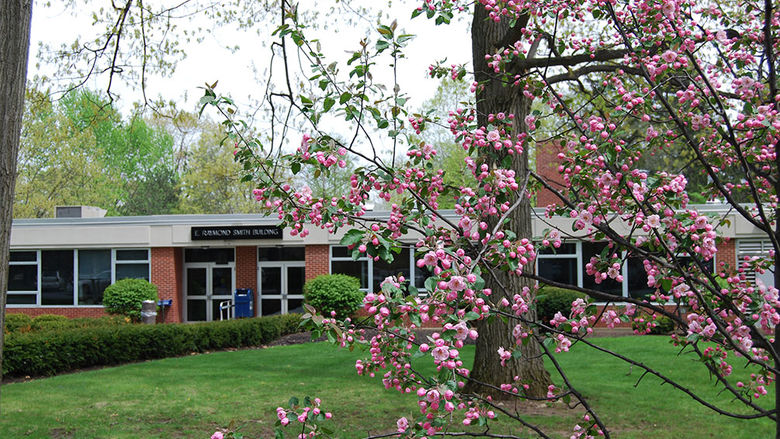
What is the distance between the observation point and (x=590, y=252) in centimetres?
1975

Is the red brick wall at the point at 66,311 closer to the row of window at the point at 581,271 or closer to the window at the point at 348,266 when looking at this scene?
the window at the point at 348,266

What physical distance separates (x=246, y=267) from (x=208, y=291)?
4.93 feet

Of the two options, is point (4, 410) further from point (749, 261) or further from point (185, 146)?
point (185, 146)

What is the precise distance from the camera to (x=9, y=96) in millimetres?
4465

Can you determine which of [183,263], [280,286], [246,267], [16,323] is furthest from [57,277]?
[280,286]

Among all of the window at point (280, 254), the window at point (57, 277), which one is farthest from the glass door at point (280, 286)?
the window at point (57, 277)

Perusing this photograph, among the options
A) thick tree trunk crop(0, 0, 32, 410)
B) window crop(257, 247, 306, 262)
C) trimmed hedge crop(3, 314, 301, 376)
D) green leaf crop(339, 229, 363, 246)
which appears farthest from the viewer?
window crop(257, 247, 306, 262)

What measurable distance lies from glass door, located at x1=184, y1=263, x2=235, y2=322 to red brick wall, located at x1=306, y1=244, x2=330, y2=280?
277 cm

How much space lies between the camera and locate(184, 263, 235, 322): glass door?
71.8ft

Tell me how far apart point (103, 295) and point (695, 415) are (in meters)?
17.6

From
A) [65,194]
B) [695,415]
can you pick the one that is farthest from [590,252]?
[65,194]

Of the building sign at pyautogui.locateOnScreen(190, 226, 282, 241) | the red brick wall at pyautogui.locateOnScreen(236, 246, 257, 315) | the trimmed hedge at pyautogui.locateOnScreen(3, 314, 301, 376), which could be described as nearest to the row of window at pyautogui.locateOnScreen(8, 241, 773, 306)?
the red brick wall at pyautogui.locateOnScreen(236, 246, 257, 315)

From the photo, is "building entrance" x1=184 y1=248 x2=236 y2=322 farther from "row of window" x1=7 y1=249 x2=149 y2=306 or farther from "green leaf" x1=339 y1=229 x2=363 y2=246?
"green leaf" x1=339 y1=229 x2=363 y2=246

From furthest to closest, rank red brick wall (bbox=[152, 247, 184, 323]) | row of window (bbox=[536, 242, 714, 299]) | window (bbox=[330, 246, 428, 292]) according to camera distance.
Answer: red brick wall (bbox=[152, 247, 184, 323]) → window (bbox=[330, 246, 428, 292]) → row of window (bbox=[536, 242, 714, 299])
